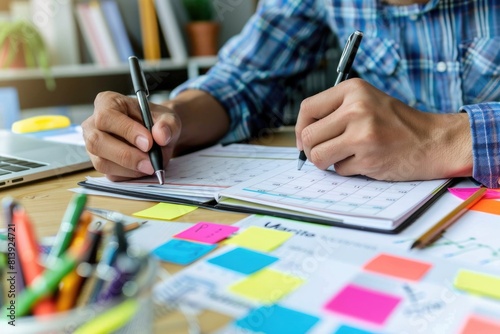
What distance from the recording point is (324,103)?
635 mm

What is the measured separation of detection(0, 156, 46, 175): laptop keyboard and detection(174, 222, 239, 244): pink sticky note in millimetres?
353

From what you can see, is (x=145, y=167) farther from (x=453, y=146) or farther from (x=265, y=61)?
(x=265, y=61)

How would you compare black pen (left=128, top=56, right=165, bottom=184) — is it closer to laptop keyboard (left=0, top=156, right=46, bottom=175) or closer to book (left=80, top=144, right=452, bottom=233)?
book (left=80, top=144, right=452, bottom=233)

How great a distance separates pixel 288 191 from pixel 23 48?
1651 millimetres

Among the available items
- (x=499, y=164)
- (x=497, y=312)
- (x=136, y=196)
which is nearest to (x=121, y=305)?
(x=497, y=312)

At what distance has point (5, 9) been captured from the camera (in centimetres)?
195

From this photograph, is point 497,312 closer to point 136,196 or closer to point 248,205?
point 248,205

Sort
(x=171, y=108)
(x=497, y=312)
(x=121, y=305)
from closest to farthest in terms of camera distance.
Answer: (x=121, y=305) → (x=497, y=312) → (x=171, y=108)

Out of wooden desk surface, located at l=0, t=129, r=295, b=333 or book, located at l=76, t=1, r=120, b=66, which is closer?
wooden desk surface, located at l=0, t=129, r=295, b=333

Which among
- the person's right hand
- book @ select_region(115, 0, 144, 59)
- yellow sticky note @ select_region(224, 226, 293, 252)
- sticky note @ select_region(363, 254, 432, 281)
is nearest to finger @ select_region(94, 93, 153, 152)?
the person's right hand

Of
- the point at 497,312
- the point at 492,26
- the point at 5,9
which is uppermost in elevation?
the point at 5,9

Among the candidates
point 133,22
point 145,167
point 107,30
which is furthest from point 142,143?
point 133,22

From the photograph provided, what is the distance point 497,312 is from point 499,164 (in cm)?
31

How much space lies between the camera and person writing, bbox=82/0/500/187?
0.61 meters
